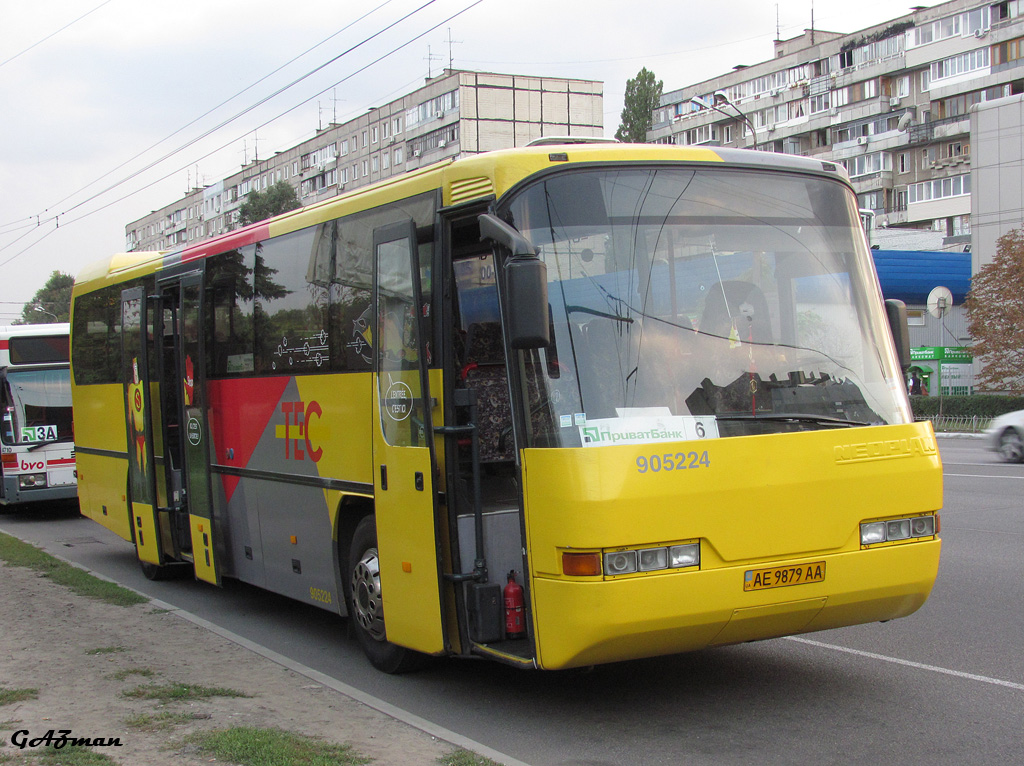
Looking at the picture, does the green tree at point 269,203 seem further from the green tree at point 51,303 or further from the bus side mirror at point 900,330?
the bus side mirror at point 900,330

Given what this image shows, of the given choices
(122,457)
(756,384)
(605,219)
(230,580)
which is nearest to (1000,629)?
(756,384)

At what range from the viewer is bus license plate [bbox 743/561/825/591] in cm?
583

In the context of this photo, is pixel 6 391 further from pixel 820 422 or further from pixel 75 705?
pixel 820 422

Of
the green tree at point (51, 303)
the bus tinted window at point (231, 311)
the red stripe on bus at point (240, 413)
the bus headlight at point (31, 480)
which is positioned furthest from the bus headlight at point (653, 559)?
the green tree at point (51, 303)

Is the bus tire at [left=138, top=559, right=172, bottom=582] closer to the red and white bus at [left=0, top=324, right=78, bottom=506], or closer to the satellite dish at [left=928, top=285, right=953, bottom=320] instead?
the red and white bus at [left=0, top=324, right=78, bottom=506]

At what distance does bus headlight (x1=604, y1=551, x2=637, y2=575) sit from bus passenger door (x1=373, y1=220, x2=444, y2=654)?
136 cm

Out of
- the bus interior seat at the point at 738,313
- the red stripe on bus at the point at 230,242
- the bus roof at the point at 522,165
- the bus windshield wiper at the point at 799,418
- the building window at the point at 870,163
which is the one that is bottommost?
the bus windshield wiper at the point at 799,418

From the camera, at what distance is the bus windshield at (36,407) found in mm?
18359

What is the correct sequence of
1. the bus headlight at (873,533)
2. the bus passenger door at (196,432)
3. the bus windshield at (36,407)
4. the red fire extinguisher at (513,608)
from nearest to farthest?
the bus headlight at (873,533)
the red fire extinguisher at (513,608)
the bus passenger door at (196,432)
the bus windshield at (36,407)

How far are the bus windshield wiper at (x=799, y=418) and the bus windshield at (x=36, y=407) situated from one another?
1471 centimetres

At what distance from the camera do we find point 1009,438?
2170cm

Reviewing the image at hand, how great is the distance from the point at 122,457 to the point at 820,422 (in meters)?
8.62

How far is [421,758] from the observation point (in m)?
5.49
